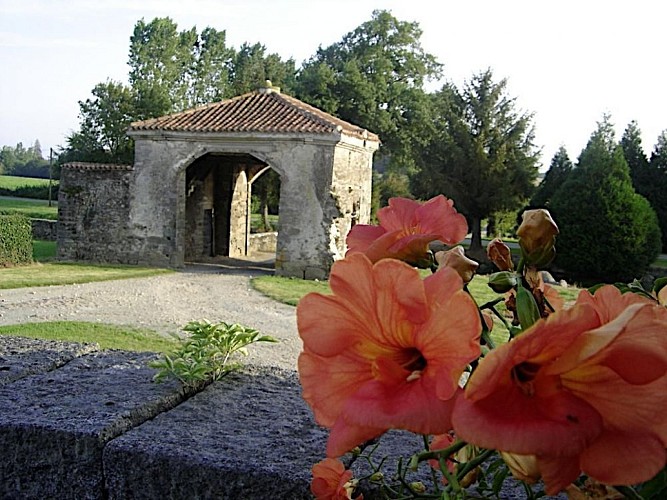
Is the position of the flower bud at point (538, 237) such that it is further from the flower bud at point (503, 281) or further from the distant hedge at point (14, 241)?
the distant hedge at point (14, 241)

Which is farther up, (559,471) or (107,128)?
(107,128)

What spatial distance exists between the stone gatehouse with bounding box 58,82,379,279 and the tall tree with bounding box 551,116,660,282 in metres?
7.07

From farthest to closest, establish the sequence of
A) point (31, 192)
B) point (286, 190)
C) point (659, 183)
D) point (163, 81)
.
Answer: point (31, 192)
point (163, 81)
point (659, 183)
point (286, 190)

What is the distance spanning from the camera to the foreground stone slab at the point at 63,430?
2000 millimetres

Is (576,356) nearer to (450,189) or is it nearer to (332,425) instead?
(332,425)

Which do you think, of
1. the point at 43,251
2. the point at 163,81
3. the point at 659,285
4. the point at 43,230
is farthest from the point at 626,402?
the point at 163,81

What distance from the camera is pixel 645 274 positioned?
22719mm

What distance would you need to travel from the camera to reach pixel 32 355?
293cm

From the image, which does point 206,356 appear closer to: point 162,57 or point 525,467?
point 525,467

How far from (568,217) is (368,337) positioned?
23.0m

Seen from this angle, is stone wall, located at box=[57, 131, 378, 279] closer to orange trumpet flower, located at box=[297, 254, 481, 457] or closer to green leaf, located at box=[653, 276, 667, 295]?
green leaf, located at box=[653, 276, 667, 295]

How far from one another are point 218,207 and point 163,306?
10014 mm

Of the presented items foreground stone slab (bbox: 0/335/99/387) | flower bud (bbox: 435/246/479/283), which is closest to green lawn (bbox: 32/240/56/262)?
foreground stone slab (bbox: 0/335/99/387)

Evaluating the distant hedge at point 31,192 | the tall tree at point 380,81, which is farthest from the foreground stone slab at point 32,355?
the distant hedge at point 31,192
